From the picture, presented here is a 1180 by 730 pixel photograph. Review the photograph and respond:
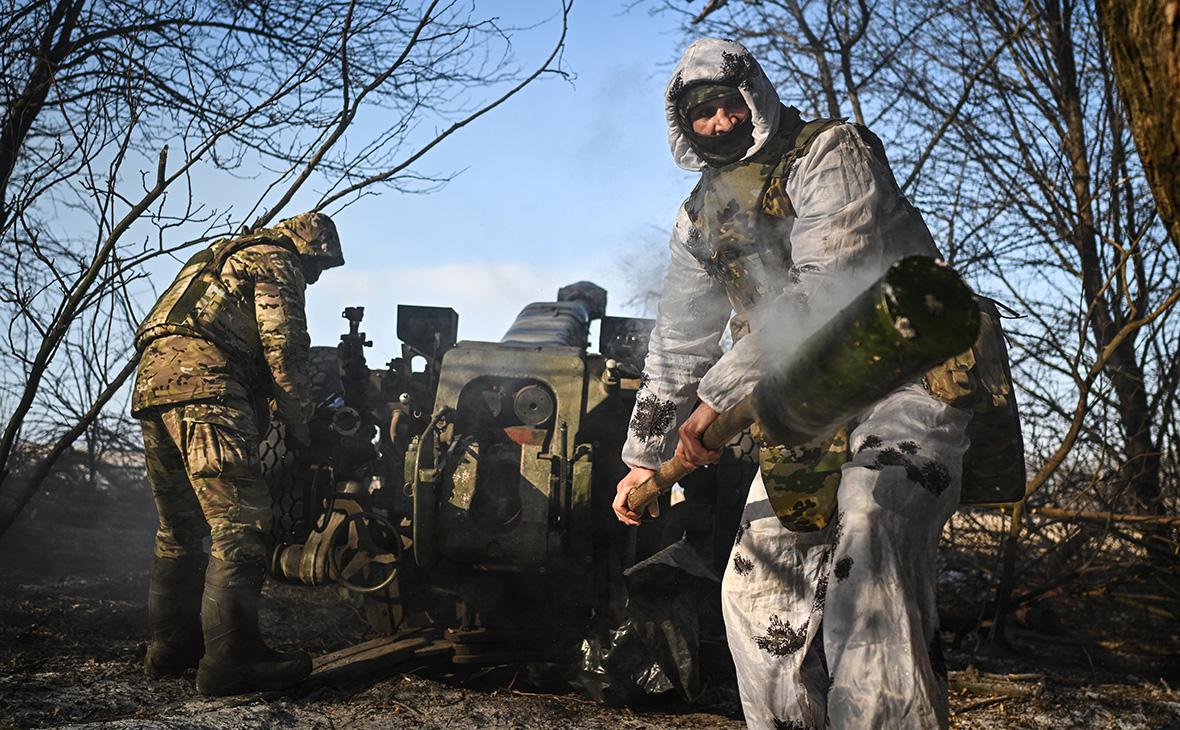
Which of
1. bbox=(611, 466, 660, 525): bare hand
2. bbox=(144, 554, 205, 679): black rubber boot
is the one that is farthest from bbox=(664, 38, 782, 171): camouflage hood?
bbox=(144, 554, 205, 679): black rubber boot

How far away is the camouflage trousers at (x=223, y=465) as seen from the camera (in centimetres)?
476

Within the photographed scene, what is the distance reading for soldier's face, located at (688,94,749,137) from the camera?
3277 mm

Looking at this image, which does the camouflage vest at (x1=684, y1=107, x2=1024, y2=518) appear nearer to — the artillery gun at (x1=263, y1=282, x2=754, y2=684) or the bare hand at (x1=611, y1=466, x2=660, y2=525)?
the bare hand at (x1=611, y1=466, x2=660, y2=525)

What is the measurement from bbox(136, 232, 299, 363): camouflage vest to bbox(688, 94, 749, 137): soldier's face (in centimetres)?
273

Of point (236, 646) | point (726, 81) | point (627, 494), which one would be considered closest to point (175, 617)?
point (236, 646)

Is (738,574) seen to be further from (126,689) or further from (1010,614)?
(1010,614)

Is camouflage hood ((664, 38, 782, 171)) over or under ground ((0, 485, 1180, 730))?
over

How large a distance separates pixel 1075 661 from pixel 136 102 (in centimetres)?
643

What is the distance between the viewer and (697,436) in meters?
2.78

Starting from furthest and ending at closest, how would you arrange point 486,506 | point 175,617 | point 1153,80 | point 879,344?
point 486,506 < point 175,617 < point 879,344 < point 1153,80

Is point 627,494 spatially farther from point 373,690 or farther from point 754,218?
point 373,690

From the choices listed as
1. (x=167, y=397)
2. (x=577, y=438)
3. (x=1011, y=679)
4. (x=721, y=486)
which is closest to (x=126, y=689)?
(x=167, y=397)

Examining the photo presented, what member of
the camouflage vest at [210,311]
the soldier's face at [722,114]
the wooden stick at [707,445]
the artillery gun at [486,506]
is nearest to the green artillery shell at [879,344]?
the wooden stick at [707,445]

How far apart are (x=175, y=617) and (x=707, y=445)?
3371mm
